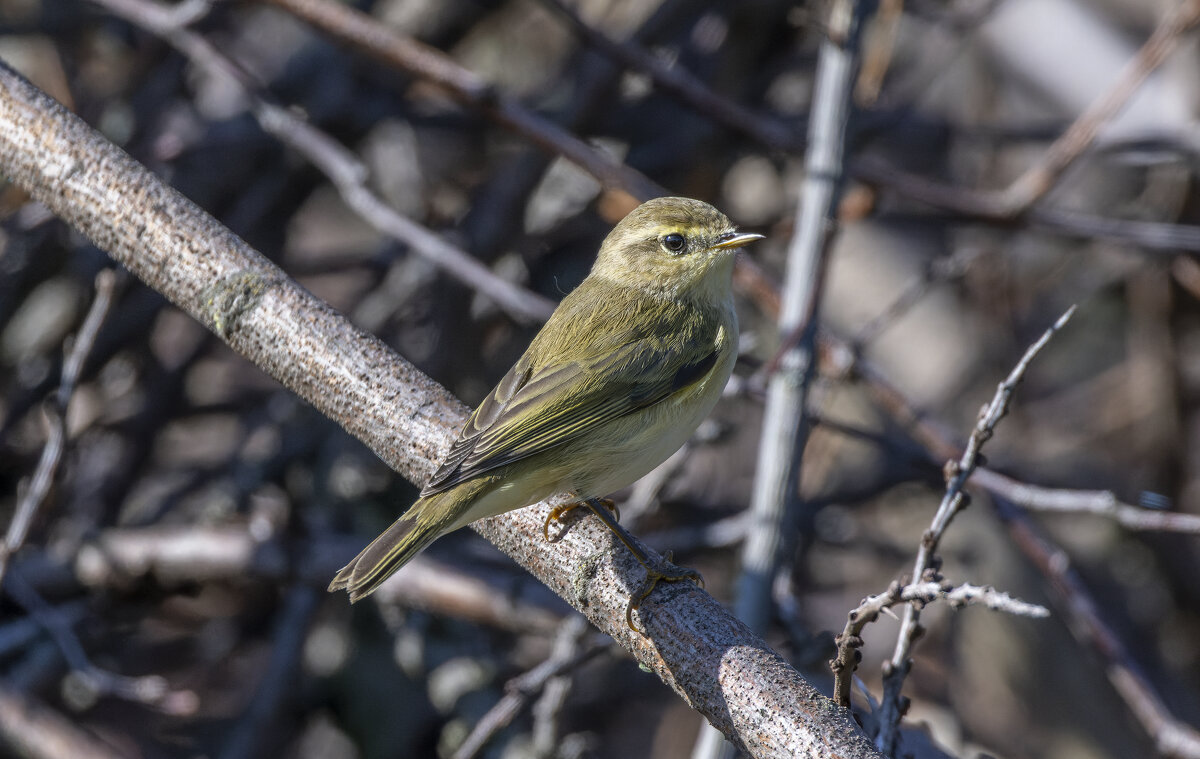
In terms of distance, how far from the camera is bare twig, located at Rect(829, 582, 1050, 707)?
1759mm

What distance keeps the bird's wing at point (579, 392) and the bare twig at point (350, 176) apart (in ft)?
1.45

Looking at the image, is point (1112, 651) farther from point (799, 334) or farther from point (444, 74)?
point (444, 74)

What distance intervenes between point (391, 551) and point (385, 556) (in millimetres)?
21

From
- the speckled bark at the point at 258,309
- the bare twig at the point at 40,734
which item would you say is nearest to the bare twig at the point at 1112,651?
the speckled bark at the point at 258,309

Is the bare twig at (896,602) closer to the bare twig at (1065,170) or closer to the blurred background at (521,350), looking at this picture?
the blurred background at (521,350)

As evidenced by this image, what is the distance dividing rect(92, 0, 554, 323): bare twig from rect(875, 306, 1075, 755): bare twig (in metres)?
1.80

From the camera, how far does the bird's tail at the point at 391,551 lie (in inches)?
99.3

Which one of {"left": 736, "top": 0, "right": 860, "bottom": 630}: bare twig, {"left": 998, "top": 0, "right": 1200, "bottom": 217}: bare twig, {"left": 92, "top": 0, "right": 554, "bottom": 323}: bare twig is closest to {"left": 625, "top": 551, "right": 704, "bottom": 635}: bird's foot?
{"left": 736, "top": 0, "right": 860, "bottom": 630}: bare twig

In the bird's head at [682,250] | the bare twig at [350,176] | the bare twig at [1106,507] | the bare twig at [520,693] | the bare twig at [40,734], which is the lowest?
the bare twig at [40,734]

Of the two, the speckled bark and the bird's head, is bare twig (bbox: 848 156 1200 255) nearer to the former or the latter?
the bird's head

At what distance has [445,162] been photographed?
243 inches

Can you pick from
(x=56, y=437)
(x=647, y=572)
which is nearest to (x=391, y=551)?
(x=647, y=572)

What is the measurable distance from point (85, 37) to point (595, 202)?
8.39 ft

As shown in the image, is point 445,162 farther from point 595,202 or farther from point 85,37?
point 85,37
